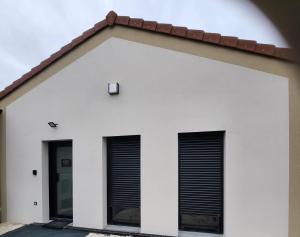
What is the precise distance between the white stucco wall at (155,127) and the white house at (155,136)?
22mm

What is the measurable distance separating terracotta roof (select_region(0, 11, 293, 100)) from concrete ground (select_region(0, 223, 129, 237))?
11.7ft

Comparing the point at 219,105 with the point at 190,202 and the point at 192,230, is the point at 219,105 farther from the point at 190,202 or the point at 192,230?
the point at 192,230

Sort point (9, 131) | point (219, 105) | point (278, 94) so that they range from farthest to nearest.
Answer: point (9, 131) → point (219, 105) → point (278, 94)

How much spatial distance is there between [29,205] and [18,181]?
71cm

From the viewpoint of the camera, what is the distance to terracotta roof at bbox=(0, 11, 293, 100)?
15.1 ft

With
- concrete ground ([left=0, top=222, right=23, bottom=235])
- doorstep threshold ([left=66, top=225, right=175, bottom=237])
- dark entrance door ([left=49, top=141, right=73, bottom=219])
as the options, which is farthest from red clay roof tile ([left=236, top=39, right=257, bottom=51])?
concrete ground ([left=0, top=222, right=23, bottom=235])

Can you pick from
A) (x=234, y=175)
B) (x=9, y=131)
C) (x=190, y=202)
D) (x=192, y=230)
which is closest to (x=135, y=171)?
(x=190, y=202)

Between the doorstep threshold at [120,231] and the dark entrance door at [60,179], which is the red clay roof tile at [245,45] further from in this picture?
the dark entrance door at [60,179]

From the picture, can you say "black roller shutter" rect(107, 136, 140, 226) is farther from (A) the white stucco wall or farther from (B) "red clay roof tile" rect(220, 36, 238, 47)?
(B) "red clay roof tile" rect(220, 36, 238, 47)

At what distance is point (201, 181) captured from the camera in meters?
5.17

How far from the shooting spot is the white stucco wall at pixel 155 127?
460 cm

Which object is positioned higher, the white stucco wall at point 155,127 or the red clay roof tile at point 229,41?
the red clay roof tile at point 229,41

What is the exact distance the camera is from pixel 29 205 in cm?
642

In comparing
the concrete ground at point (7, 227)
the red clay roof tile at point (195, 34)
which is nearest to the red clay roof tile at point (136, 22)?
the red clay roof tile at point (195, 34)
